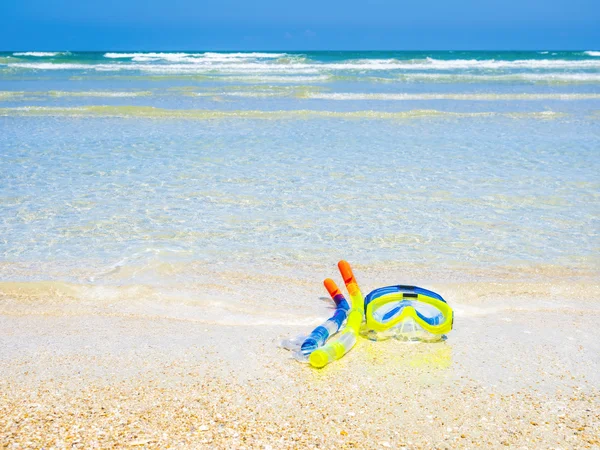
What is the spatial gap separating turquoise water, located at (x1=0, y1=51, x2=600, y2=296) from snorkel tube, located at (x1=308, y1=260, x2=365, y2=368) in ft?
3.28

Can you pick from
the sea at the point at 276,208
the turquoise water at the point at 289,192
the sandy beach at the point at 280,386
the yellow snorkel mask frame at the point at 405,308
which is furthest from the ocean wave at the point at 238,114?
the yellow snorkel mask frame at the point at 405,308

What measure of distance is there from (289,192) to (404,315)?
369 centimetres

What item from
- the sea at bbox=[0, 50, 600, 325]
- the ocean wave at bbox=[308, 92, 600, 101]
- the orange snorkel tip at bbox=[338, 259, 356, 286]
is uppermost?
the orange snorkel tip at bbox=[338, 259, 356, 286]

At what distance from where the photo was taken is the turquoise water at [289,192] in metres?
5.24

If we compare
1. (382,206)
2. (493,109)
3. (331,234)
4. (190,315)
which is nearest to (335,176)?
(382,206)

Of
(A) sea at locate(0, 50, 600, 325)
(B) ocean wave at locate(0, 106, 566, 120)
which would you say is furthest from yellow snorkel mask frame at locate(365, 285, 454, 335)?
(B) ocean wave at locate(0, 106, 566, 120)

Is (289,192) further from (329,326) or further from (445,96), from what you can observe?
(445,96)

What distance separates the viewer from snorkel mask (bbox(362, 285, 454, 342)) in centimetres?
372

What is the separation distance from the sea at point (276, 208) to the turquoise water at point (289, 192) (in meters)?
0.03

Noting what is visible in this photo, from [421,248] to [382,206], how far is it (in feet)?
4.21

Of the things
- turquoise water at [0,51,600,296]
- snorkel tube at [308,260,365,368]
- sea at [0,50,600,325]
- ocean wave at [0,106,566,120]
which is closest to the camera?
snorkel tube at [308,260,365,368]

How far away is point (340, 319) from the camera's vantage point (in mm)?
3850

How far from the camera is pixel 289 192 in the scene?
23.7 ft

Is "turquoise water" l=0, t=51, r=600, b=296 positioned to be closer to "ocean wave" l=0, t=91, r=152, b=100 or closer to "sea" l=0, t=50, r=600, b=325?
"sea" l=0, t=50, r=600, b=325
